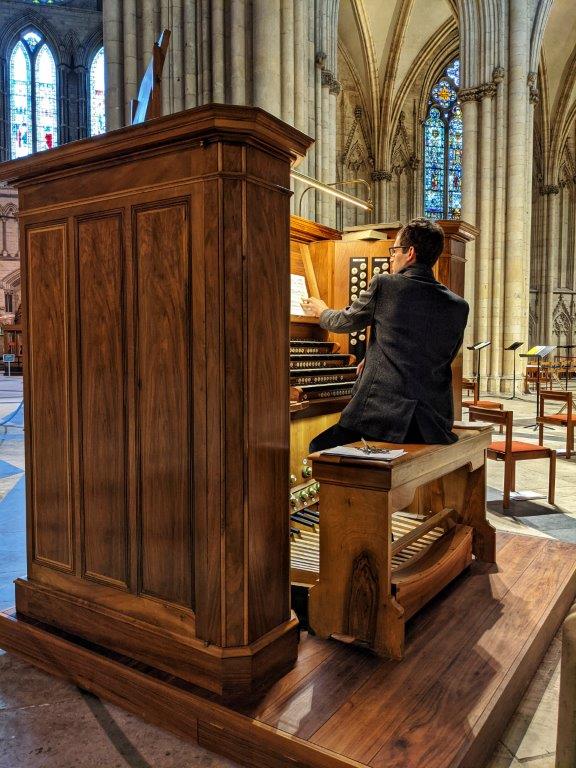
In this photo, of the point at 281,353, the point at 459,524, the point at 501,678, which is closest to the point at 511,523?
→ the point at 459,524

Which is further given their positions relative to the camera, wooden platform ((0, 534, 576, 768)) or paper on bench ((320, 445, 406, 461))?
paper on bench ((320, 445, 406, 461))

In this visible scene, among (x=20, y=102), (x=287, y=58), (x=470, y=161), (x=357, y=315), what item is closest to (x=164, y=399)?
(x=357, y=315)

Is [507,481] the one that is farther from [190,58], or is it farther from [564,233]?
[564,233]

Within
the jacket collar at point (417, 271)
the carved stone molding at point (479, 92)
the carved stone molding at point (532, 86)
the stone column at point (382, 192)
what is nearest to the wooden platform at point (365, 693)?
the jacket collar at point (417, 271)

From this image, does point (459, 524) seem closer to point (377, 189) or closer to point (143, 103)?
point (143, 103)

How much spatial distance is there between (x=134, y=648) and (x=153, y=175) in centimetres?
145

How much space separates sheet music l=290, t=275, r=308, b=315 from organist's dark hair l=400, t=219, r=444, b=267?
1.46 m

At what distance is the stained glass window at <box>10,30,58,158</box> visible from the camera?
21328 mm

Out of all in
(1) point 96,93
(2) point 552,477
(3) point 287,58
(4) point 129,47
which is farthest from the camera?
(1) point 96,93

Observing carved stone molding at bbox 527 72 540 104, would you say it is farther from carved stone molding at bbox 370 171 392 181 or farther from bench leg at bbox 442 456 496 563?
bench leg at bbox 442 456 496 563

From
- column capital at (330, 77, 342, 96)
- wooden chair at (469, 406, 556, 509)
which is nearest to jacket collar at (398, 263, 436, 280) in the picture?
wooden chair at (469, 406, 556, 509)

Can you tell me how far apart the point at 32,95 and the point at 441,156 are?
14.8m

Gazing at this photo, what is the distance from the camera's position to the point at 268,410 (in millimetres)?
1855

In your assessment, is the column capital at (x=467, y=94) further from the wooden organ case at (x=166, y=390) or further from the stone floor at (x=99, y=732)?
the stone floor at (x=99, y=732)
